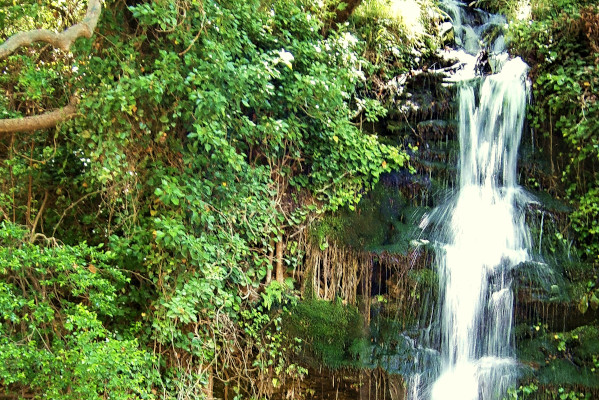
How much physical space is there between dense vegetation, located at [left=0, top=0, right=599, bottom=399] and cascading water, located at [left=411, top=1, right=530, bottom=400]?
400mm

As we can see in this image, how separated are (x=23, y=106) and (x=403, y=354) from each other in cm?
468

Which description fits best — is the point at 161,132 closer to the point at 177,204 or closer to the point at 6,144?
the point at 177,204

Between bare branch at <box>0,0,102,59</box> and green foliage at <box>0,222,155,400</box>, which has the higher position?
bare branch at <box>0,0,102,59</box>

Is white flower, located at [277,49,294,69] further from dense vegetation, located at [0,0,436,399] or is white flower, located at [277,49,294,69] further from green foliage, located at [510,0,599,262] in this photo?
green foliage, located at [510,0,599,262]

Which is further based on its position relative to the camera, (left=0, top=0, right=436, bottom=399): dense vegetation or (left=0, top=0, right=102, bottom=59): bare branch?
(left=0, top=0, right=436, bottom=399): dense vegetation

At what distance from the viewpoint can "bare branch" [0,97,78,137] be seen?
498cm

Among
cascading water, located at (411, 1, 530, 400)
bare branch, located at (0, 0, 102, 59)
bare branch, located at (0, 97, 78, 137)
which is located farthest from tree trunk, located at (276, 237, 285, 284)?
bare branch, located at (0, 0, 102, 59)

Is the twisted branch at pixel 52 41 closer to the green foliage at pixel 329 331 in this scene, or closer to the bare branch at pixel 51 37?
the bare branch at pixel 51 37

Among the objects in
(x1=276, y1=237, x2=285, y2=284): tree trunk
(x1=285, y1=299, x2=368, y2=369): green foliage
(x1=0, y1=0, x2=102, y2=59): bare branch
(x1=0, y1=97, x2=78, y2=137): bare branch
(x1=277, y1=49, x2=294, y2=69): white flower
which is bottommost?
(x1=285, y1=299, x2=368, y2=369): green foliage

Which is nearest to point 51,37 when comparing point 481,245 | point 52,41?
point 52,41

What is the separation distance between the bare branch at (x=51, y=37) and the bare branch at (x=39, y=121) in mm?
774

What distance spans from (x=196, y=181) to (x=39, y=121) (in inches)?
56.7

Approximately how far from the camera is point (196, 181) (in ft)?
19.5

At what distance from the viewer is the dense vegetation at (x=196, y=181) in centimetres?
539
